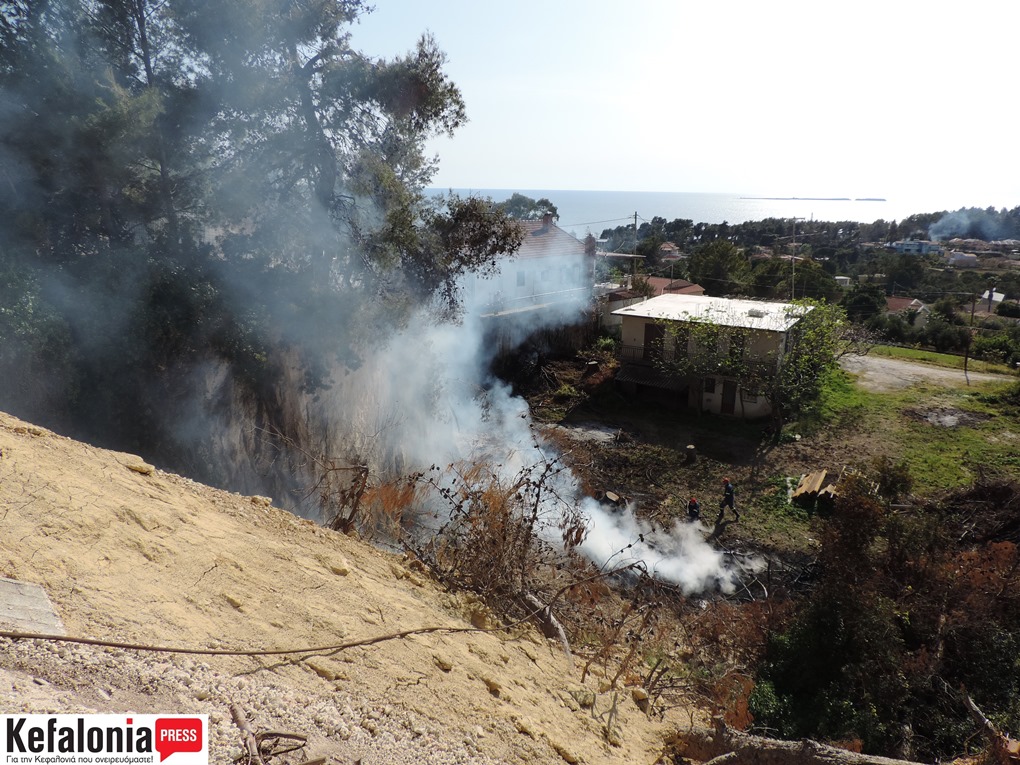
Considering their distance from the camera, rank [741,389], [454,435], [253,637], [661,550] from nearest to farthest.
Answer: [253,637]
[661,550]
[454,435]
[741,389]

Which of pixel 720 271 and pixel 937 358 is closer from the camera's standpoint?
pixel 937 358

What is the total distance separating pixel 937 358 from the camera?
→ 2638cm

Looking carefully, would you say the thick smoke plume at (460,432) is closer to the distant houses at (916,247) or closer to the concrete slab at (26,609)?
the concrete slab at (26,609)

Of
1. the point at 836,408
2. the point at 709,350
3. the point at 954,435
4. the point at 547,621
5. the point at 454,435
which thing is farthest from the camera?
the point at 836,408

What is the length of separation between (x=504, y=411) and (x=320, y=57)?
1095 centimetres

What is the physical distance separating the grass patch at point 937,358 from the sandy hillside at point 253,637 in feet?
84.8

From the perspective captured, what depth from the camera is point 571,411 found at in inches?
799

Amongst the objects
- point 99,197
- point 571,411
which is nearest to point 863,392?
point 571,411

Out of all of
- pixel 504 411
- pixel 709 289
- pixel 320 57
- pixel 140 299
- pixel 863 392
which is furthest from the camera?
pixel 709 289

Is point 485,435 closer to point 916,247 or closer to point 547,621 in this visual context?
point 547,621

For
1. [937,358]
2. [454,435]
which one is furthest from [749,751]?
[937,358]

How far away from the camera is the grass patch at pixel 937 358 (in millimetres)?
24688

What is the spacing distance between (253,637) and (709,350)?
1780cm

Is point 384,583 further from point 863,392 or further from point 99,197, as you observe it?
point 863,392
